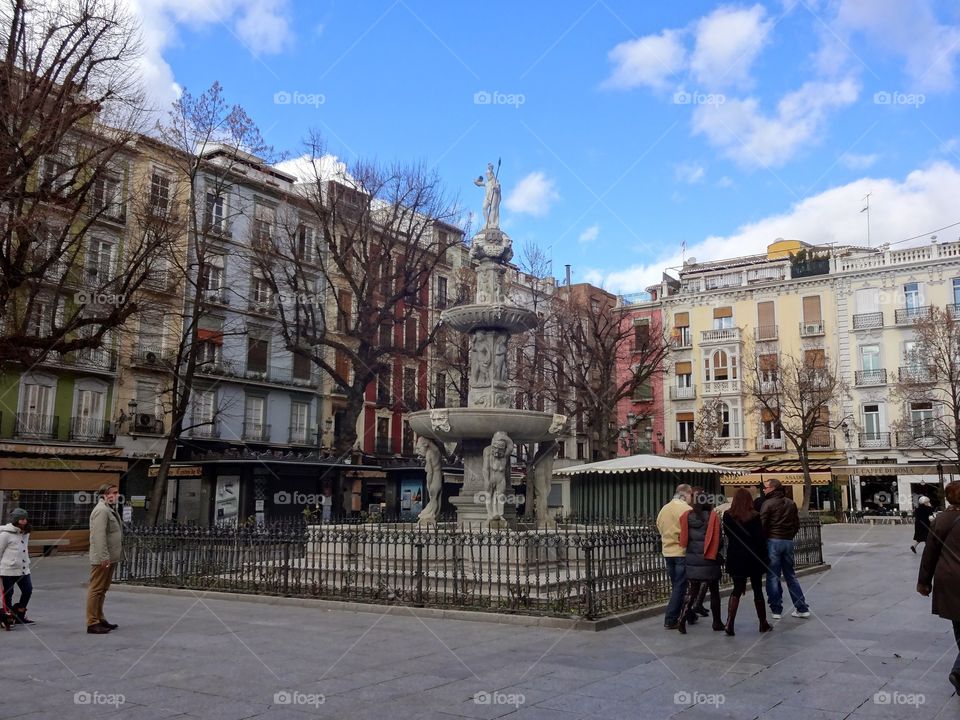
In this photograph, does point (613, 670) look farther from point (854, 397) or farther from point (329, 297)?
point (854, 397)

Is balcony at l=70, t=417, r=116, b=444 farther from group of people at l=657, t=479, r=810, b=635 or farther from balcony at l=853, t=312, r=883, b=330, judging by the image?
balcony at l=853, t=312, r=883, b=330

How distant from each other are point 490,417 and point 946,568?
854cm

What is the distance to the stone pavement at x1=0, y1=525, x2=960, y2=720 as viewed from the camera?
19.6 ft

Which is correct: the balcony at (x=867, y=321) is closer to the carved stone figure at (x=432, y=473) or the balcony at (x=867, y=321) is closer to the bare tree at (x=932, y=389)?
the bare tree at (x=932, y=389)

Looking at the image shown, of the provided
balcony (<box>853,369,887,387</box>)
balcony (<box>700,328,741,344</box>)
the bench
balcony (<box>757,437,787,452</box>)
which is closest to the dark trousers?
the bench

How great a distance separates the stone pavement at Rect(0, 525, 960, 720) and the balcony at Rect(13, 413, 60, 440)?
68.3 ft

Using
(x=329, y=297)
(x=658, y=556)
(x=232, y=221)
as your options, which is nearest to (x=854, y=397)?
(x=329, y=297)

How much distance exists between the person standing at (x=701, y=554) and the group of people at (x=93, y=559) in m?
6.56

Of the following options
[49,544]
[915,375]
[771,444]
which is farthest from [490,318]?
[771,444]

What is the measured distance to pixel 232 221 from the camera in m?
37.7

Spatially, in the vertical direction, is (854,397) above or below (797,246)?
below

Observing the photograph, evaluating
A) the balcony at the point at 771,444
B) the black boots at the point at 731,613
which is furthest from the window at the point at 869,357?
the black boots at the point at 731,613

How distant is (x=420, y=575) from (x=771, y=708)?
5665 millimetres

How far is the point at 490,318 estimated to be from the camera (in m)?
15.3
